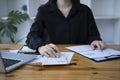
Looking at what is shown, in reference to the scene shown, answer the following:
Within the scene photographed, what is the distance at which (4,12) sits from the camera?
3375 millimetres

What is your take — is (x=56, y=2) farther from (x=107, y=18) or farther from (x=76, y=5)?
(x=107, y=18)

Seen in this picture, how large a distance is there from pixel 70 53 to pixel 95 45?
0.73 ft

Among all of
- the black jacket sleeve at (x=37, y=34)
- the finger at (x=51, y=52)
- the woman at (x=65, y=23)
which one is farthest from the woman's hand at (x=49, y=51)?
the woman at (x=65, y=23)

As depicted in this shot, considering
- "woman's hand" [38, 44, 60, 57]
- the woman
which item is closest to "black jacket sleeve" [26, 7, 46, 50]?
the woman

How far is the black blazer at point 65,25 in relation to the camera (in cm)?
190

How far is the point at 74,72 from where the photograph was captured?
1.06 m

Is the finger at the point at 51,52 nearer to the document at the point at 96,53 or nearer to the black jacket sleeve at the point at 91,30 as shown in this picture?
the document at the point at 96,53

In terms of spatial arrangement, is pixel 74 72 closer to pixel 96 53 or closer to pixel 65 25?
pixel 96 53

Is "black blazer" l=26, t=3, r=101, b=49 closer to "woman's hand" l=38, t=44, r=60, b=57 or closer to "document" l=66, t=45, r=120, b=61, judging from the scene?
"document" l=66, t=45, r=120, b=61

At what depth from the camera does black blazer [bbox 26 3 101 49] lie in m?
1.90

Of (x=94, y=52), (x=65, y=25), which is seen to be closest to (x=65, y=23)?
(x=65, y=25)

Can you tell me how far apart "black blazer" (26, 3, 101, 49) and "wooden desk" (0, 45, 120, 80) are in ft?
2.35

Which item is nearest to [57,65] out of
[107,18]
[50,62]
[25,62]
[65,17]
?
[50,62]

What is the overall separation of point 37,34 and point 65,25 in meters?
0.29
